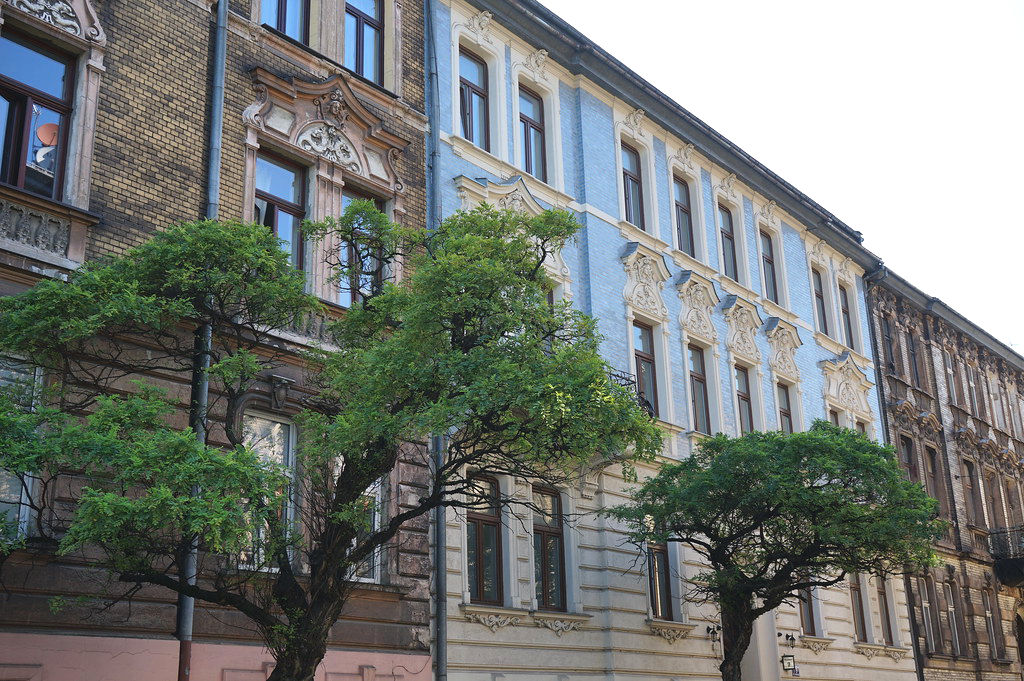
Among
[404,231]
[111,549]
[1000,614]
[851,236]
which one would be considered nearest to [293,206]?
[404,231]

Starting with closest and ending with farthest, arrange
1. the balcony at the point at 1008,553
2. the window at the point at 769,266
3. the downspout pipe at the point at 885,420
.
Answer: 1. the window at the point at 769,266
2. the downspout pipe at the point at 885,420
3. the balcony at the point at 1008,553

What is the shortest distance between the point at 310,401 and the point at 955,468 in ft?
90.0

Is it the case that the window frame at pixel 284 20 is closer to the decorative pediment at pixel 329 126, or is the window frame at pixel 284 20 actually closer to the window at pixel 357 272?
the decorative pediment at pixel 329 126

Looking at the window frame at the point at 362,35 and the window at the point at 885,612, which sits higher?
the window frame at the point at 362,35

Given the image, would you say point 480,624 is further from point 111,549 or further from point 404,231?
point 111,549

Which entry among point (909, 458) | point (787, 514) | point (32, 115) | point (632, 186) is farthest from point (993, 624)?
point (32, 115)

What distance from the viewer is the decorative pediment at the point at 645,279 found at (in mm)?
21984

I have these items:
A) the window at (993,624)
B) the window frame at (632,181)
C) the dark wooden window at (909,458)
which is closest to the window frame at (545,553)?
the window frame at (632,181)

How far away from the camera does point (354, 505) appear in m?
10.7

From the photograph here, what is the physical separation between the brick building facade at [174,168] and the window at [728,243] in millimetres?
10297

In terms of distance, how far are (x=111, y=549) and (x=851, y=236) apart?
26086 millimetres

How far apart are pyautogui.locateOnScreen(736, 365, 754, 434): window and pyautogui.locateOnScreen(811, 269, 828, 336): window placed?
15.9ft

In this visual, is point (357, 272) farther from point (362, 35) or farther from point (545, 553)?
point (545, 553)

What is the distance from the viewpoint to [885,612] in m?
28.5
